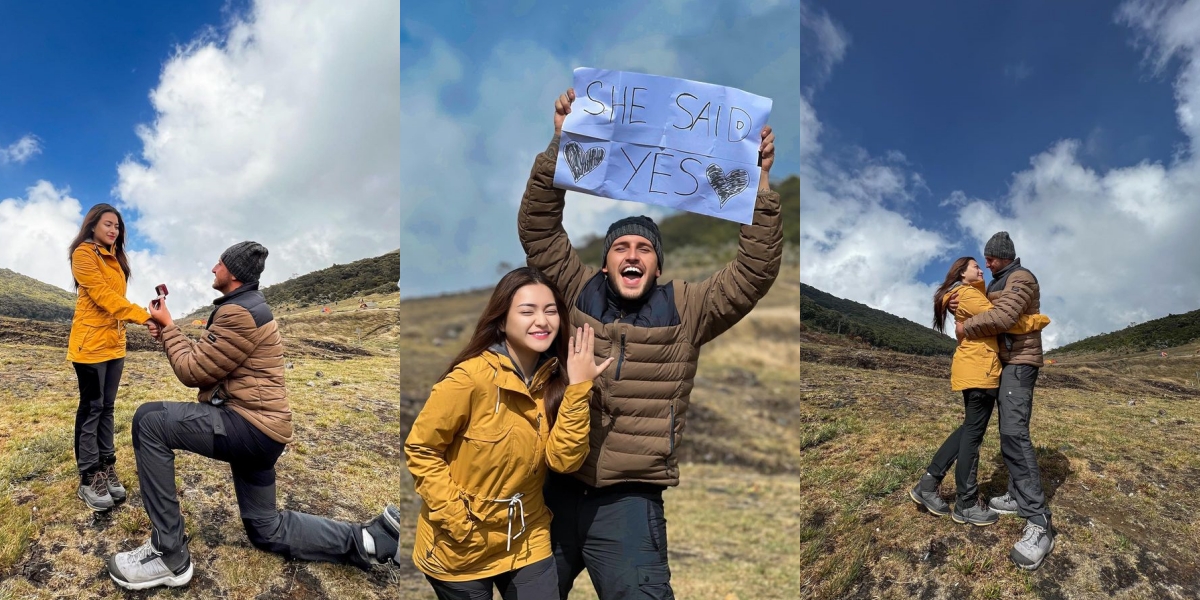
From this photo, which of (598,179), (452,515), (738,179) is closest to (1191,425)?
(738,179)

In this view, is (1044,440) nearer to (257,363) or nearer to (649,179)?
(649,179)

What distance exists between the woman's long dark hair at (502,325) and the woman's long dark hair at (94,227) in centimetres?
305

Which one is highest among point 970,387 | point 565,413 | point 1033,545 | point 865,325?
point 865,325

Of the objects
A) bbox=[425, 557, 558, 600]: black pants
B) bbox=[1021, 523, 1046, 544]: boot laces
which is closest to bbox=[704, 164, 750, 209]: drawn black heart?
bbox=[425, 557, 558, 600]: black pants

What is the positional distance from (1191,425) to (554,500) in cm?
636

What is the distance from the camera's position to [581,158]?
3.14 m

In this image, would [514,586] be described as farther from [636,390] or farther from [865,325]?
[865,325]

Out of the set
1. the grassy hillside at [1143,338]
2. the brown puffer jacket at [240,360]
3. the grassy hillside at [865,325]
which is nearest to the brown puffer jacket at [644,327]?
the brown puffer jacket at [240,360]

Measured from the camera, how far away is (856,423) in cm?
667

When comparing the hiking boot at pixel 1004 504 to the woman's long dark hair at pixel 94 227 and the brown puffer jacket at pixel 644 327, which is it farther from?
the woman's long dark hair at pixel 94 227

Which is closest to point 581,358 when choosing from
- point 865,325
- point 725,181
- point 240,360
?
point 725,181

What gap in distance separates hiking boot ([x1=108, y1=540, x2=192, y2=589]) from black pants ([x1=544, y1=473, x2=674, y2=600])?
2.47 metres

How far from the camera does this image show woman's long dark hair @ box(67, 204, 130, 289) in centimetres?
429

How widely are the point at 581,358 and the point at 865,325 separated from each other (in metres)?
5.26
